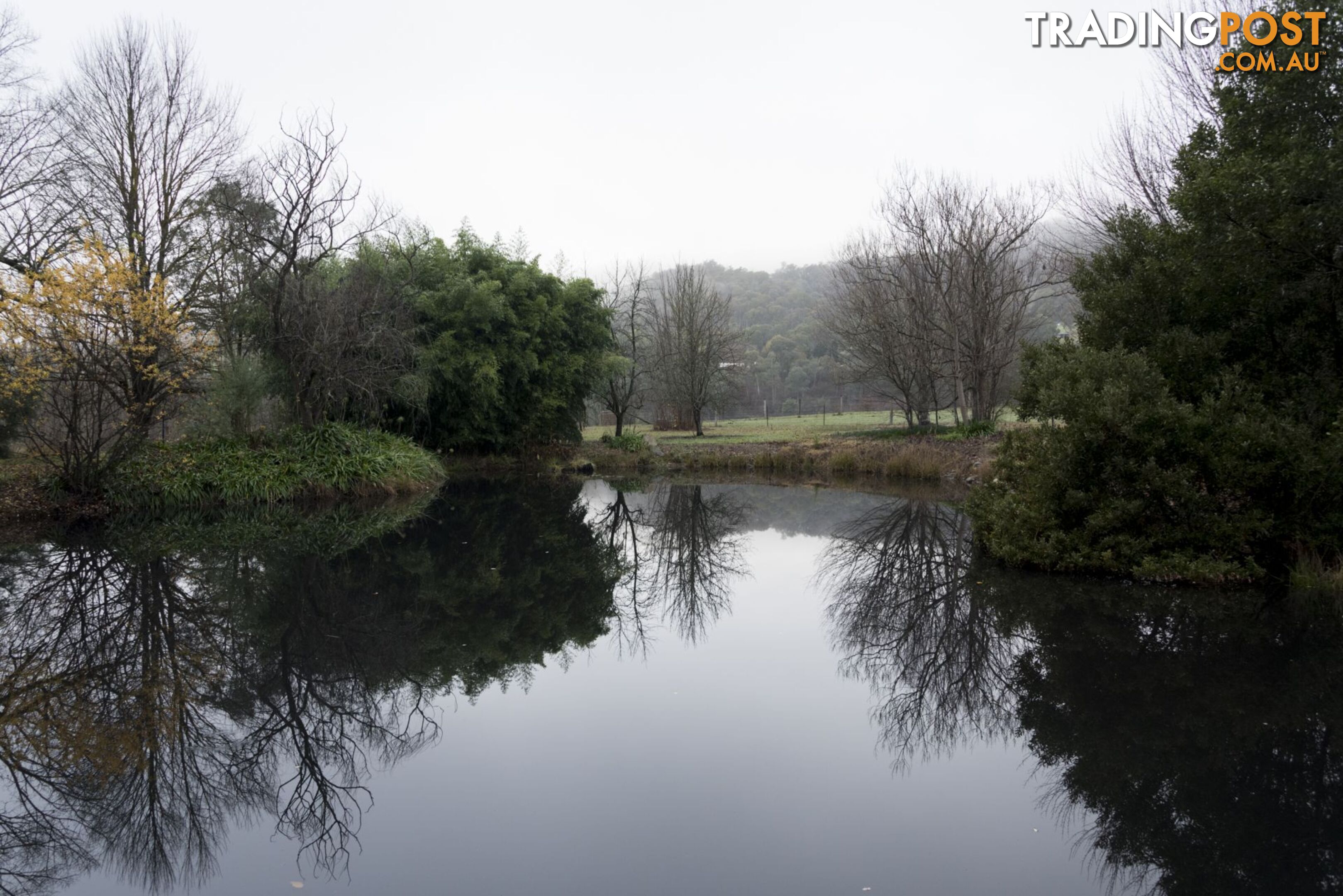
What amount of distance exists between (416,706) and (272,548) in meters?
6.24

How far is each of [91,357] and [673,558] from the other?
9297 millimetres

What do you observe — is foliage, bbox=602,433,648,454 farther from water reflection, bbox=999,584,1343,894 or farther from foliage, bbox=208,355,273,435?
water reflection, bbox=999,584,1343,894

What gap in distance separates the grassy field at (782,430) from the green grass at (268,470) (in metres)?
9.77

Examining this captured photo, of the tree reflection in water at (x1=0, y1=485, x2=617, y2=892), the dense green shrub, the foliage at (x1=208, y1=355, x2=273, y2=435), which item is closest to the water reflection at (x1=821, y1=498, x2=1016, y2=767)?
the dense green shrub

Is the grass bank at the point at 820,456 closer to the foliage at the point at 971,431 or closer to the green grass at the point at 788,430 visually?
the foliage at the point at 971,431

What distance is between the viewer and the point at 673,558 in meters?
10.6

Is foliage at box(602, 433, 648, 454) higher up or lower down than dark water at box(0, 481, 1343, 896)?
higher up

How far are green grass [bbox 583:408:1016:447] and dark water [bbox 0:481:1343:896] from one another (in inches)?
605

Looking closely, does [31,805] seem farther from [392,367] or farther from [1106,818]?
[392,367]

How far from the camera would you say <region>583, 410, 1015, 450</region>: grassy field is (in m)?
24.9

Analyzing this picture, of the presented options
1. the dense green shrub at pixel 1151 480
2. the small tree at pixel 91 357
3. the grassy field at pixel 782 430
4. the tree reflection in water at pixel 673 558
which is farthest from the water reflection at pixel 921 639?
the grassy field at pixel 782 430

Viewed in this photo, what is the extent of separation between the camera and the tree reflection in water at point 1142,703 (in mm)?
3525

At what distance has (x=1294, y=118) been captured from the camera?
7.39m

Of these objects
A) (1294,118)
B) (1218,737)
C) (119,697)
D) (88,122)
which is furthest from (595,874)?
(88,122)
